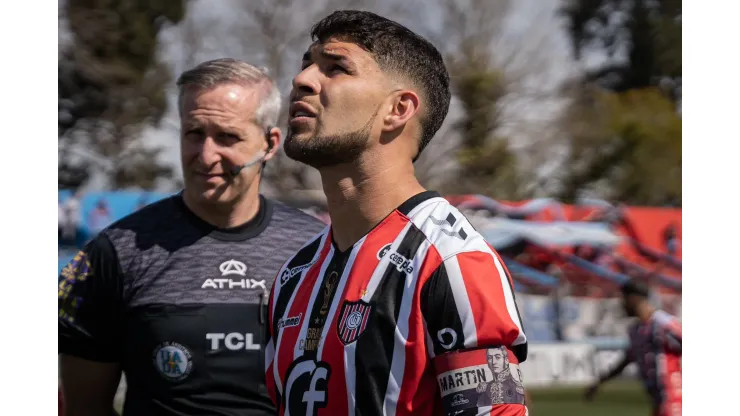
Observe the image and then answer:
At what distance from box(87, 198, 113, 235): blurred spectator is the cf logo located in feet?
41.5

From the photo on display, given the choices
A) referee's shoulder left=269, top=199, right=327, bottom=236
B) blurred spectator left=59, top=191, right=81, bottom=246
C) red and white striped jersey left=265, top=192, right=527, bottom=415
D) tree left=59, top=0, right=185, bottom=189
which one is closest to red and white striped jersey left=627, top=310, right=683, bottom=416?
referee's shoulder left=269, top=199, right=327, bottom=236

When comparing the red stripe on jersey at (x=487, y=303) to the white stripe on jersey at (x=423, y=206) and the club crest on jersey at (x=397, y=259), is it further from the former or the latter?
the white stripe on jersey at (x=423, y=206)

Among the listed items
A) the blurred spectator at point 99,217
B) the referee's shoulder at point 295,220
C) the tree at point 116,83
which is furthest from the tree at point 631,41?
the referee's shoulder at point 295,220

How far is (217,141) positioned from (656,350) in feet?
19.3

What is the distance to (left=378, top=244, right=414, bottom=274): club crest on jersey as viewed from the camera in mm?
2322

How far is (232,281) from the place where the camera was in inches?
A: 142

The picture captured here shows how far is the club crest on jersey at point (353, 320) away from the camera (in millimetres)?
2322

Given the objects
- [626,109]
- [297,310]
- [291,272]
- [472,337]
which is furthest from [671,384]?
[626,109]

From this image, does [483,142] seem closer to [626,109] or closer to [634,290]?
[626,109]

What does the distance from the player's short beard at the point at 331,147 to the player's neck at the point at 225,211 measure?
1.20 m

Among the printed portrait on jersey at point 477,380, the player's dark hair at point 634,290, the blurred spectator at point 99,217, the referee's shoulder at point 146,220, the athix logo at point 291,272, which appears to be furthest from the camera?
the blurred spectator at point 99,217

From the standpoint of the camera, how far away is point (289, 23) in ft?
72.7

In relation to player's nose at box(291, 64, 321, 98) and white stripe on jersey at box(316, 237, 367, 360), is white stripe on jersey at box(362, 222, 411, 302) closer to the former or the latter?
white stripe on jersey at box(316, 237, 367, 360)
